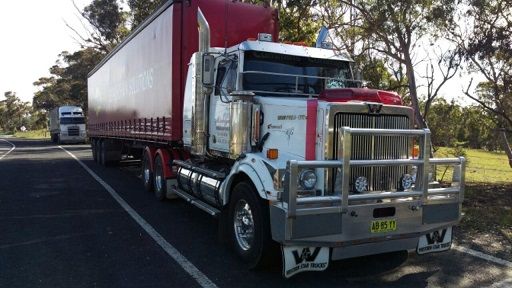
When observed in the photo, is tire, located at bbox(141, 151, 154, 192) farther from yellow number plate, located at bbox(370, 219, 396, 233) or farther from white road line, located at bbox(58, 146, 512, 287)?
yellow number plate, located at bbox(370, 219, 396, 233)

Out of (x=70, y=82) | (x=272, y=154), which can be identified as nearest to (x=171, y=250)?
(x=272, y=154)

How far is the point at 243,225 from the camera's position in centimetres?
611

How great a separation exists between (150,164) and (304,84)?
A: 552 cm

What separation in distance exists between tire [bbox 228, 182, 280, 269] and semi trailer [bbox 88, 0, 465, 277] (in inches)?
0.5

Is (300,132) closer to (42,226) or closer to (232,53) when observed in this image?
(232,53)

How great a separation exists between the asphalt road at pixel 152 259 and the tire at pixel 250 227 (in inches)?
7.7

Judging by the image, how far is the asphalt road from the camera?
5453 millimetres

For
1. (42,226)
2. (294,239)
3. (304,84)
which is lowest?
(42,226)

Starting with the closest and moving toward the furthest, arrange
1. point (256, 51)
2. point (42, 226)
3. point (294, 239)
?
point (294, 239) → point (256, 51) → point (42, 226)

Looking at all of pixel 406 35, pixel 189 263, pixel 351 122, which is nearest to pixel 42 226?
pixel 189 263

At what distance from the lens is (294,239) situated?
487 centimetres

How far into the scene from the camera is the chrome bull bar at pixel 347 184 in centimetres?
480

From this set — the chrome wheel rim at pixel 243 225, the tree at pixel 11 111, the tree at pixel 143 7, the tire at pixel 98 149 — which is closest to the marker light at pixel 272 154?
the chrome wheel rim at pixel 243 225

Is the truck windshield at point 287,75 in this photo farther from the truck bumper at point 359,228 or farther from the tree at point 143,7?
the tree at point 143,7
